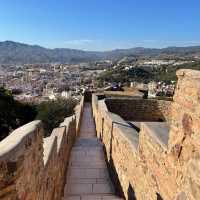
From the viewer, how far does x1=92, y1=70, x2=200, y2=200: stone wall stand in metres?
2.46

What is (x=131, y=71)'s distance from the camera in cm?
7850

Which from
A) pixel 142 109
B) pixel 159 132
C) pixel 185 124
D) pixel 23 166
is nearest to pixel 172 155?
pixel 185 124

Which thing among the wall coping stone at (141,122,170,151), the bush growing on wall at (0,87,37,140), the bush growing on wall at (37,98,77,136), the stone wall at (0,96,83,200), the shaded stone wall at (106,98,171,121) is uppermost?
the stone wall at (0,96,83,200)

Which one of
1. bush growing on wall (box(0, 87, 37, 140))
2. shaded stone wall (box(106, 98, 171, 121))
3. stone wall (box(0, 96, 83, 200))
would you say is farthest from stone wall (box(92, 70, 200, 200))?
bush growing on wall (box(0, 87, 37, 140))

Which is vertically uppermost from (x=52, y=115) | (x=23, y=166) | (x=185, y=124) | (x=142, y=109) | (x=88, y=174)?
(x=185, y=124)

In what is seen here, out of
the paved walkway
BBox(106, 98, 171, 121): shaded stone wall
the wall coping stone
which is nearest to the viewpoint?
the wall coping stone

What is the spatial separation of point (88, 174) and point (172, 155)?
12.3 ft

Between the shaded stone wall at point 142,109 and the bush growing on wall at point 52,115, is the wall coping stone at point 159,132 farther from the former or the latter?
the bush growing on wall at point 52,115

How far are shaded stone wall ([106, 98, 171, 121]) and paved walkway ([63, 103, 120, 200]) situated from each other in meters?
3.75

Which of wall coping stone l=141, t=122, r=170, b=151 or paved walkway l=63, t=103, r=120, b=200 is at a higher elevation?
wall coping stone l=141, t=122, r=170, b=151

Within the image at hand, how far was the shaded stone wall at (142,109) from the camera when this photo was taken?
12594 millimetres

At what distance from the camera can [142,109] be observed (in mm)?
12656

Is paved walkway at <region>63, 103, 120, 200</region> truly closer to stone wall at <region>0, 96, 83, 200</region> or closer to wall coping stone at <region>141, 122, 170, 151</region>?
wall coping stone at <region>141, 122, 170, 151</region>

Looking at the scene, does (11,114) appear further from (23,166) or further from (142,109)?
(23,166)
